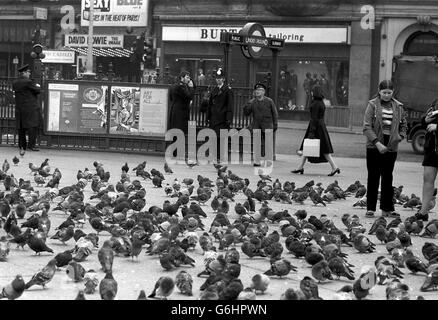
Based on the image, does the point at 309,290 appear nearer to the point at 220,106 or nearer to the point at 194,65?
the point at 220,106

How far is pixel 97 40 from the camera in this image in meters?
49.0

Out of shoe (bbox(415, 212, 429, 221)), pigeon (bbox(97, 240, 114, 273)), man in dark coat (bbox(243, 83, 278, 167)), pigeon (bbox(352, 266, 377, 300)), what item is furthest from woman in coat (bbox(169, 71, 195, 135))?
pigeon (bbox(352, 266, 377, 300))

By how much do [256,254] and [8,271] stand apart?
2.33m

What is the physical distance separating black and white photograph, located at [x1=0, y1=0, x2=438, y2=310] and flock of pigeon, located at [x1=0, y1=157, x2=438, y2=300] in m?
0.03

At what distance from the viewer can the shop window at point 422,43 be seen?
39.3 metres

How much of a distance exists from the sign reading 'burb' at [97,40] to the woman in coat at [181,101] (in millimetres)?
27571

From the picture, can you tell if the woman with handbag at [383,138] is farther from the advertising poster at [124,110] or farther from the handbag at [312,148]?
the advertising poster at [124,110]

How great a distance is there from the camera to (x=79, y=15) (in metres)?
Answer: 48.7

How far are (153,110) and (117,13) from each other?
27.3m

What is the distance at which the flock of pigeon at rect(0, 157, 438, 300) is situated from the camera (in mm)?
7043

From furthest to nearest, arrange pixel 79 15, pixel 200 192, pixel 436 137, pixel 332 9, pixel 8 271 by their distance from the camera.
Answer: pixel 79 15 < pixel 332 9 < pixel 200 192 < pixel 436 137 < pixel 8 271

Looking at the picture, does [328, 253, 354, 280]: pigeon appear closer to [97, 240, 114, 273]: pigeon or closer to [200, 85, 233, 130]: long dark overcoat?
[97, 240, 114, 273]: pigeon
